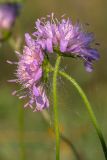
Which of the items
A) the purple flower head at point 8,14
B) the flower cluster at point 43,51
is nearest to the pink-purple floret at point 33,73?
the flower cluster at point 43,51

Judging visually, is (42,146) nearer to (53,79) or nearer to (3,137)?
(3,137)

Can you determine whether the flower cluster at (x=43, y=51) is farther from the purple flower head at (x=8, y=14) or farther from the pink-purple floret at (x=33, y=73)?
the purple flower head at (x=8, y=14)

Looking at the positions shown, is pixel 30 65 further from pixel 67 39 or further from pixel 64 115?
pixel 64 115

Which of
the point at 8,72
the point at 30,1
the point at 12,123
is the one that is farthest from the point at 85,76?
the point at 30,1

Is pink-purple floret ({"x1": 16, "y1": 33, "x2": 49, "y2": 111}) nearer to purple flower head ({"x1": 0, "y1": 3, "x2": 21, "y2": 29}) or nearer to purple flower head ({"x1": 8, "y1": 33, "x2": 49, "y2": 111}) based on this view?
purple flower head ({"x1": 8, "y1": 33, "x2": 49, "y2": 111})

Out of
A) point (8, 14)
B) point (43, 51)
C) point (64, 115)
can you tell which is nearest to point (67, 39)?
point (43, 51)

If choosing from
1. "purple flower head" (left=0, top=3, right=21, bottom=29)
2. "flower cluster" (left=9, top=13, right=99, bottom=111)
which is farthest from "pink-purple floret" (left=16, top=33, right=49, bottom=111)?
"purple flower head" (left=0, top=3, right=21, bottom=29)
